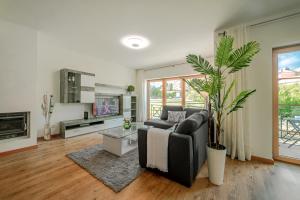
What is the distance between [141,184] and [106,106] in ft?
12.7

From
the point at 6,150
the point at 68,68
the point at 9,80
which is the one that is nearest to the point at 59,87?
the point at 68,68

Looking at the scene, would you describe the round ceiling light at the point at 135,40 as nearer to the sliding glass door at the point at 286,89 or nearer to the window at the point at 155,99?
the sliding glass door at the point at 286,89

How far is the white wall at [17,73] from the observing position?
271cm

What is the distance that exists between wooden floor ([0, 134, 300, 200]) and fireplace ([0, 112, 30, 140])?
0.63m

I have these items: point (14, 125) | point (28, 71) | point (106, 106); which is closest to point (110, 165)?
point (14, 125)

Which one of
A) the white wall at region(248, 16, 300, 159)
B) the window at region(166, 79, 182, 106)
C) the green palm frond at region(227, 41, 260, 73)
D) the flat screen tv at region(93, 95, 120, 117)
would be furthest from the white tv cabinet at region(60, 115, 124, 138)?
the white wall at region(248, 16, 300, 159)

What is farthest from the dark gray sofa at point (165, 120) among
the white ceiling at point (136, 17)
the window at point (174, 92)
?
the white ceiling at point (136, 17)

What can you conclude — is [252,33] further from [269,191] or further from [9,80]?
[9,80]

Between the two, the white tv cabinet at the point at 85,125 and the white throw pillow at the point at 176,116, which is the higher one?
the white throw pillow at the point at 176,116

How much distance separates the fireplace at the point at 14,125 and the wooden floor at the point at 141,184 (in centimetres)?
63

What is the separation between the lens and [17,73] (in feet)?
9.40

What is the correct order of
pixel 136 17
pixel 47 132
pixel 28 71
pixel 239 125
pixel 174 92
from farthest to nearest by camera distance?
pixel 174 92
pixel 47 132
pixel 28 71
pixel 239 125
pixel 136 17

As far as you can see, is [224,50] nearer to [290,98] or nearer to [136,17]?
[136,17]

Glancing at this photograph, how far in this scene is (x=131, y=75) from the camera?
6648 mm
